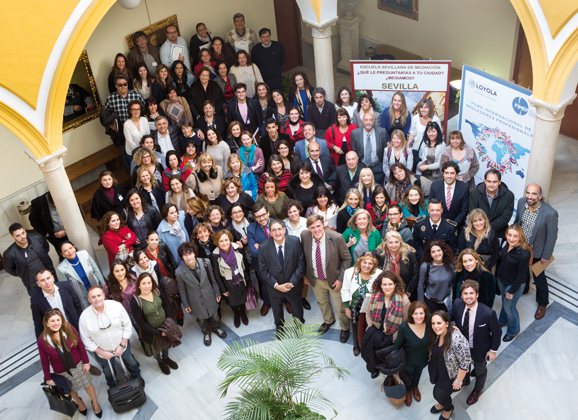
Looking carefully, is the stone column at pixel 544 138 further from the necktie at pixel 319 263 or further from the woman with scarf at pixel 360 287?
the necktie at pixel 319 263

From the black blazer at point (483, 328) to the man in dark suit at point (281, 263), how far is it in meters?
1.93

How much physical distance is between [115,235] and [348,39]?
346 inches

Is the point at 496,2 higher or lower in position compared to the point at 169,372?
higher

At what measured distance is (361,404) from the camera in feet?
21.9

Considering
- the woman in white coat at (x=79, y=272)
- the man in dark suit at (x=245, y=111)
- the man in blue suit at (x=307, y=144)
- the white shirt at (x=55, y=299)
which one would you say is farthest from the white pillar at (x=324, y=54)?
the white shirt at (x=55, y=299)

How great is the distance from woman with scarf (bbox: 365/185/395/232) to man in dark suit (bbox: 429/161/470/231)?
0.67m

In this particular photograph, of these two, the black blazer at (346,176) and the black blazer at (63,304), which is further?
the black blazer at (346,176)

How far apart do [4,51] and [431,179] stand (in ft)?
Answer: 19.0

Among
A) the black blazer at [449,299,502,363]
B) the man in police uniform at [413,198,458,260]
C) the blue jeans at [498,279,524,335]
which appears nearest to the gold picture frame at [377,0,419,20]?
the man in police uniform at [413,198,458,260]

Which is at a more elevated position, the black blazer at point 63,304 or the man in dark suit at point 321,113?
the man in dark suit at point 321,113

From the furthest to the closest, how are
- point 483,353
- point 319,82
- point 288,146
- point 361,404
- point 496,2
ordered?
point 496,2, point 319,82, point 288,146, point 361,404, point 483,353

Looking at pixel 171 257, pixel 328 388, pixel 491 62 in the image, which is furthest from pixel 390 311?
pixel 491 62

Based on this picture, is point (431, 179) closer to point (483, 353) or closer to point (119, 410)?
point (483, 353)

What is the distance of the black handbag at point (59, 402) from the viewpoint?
661 cm
